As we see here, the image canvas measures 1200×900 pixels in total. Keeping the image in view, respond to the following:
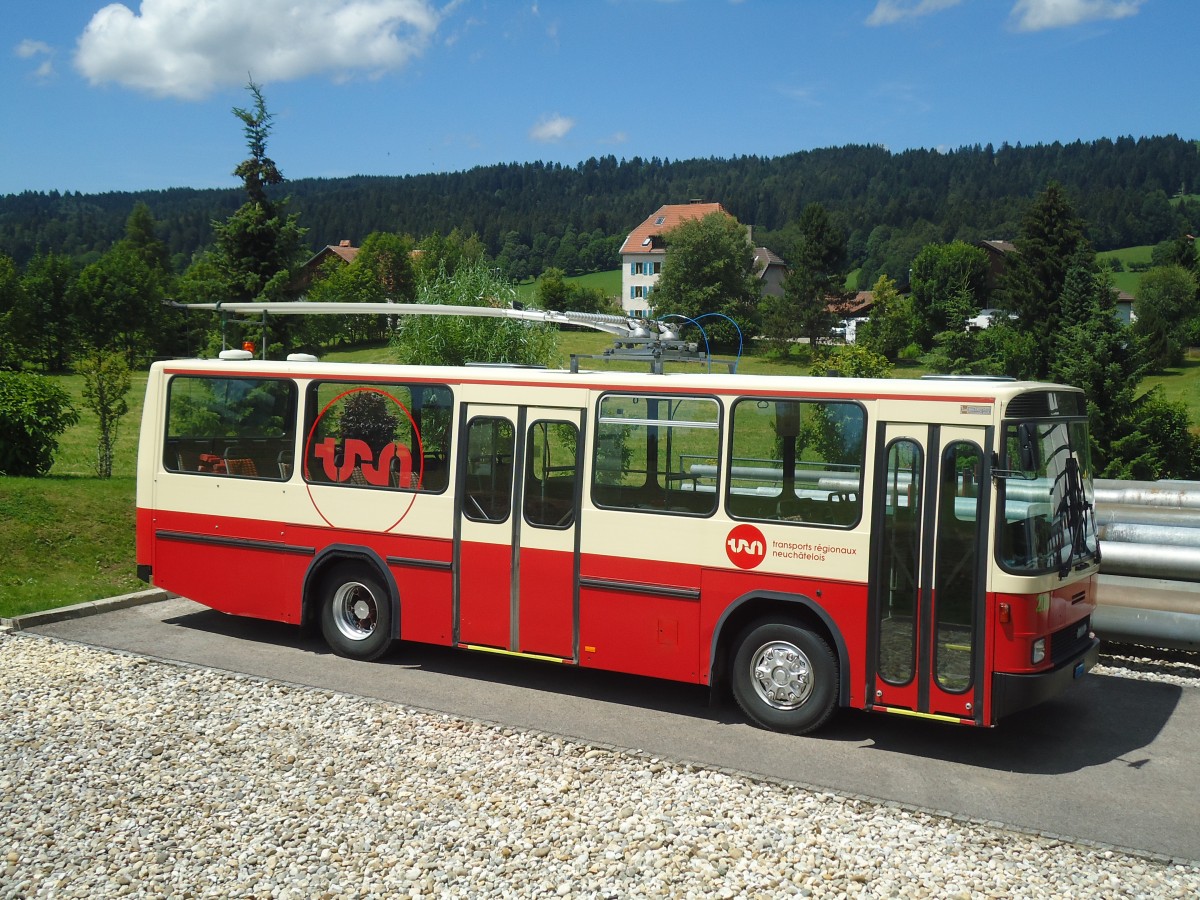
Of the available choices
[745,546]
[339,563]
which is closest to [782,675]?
[745,546]

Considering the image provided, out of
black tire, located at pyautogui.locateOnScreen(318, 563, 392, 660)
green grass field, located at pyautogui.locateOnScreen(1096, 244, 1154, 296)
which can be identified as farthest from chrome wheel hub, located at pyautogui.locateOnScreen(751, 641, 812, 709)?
green grass field, located at pyautogui.locateOnScreen(1096, 244, 1154, 296)

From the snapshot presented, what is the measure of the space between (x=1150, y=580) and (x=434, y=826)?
7632mm

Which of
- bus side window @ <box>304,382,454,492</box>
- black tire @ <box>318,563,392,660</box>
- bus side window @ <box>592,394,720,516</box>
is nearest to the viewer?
bus side window @ <box>592,394,720,516</box>

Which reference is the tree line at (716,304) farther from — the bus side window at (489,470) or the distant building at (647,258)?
the distant building at (647,258)

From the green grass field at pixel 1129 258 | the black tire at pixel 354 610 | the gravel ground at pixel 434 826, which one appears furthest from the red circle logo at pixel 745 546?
the green grass field at pixel 1129 258

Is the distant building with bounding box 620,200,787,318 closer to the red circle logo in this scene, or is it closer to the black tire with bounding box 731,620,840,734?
the red circle logo

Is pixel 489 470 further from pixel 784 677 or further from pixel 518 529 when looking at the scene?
pixel 784 677

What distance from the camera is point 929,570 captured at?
7852 millimetres

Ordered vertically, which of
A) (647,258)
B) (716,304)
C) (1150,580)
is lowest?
(1150,580)

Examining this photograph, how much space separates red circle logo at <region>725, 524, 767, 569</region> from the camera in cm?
858

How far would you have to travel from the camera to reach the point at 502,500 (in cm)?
→ 981

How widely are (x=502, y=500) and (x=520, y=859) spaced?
161 inches

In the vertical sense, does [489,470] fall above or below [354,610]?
above

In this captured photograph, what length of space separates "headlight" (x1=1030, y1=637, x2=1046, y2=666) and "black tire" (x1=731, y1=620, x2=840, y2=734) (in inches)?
55.9
